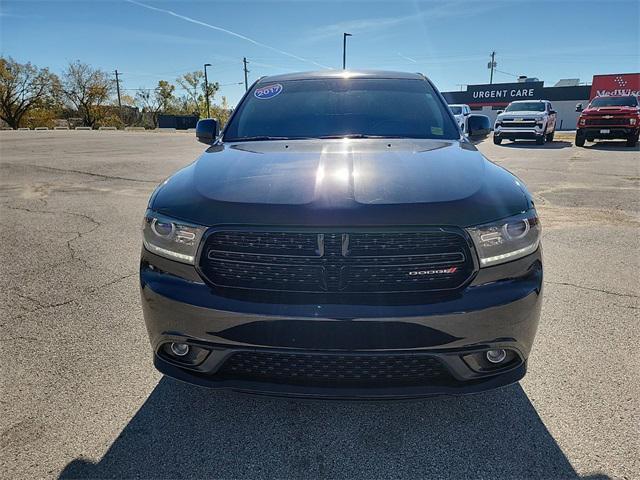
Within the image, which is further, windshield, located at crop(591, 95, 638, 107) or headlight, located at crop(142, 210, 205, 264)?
windshield, located at crop(591, 95, 638, 107)

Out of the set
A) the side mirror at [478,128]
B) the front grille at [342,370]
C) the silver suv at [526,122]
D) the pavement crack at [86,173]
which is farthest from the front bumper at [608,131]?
the front grille at [342,370]

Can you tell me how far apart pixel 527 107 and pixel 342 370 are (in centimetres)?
2042

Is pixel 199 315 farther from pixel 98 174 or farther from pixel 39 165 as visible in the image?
pixel 39 165

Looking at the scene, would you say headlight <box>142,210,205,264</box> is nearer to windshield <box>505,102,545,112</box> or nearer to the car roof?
the car roof

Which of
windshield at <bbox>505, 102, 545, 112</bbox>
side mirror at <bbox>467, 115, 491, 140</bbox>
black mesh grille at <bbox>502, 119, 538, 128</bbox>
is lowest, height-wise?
side mirror at <bbox>467, 115, 491, 140</bbox>

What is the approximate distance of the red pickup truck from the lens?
1658 cm

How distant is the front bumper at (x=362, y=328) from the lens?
1711 mm

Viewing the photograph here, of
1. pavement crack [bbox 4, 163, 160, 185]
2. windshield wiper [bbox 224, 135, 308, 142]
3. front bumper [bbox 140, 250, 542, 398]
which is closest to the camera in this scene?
front bumper [bbox 140, 250, 542, 398]

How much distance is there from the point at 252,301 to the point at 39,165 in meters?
13.2

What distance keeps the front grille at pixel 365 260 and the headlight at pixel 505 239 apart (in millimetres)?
66

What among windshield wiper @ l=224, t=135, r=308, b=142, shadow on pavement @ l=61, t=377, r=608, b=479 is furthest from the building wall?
shadow on pavement @ l=61, t=377, r=608, b=479

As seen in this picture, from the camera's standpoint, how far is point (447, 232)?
5.82 ft

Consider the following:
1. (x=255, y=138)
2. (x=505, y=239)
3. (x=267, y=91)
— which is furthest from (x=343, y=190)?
(x=267, y=91)

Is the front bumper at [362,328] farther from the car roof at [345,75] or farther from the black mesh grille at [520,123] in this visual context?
the black mesh grille at [520,123]
